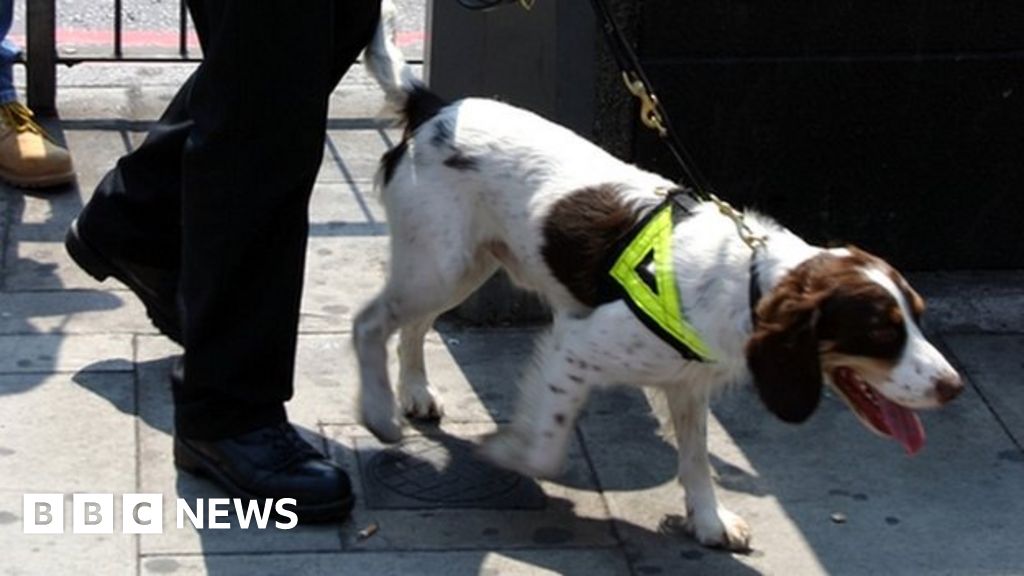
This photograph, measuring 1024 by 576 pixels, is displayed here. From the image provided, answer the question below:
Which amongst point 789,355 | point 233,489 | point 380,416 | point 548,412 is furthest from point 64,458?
point 789,355

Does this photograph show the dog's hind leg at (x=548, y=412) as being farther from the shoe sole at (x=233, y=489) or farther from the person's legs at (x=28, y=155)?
the person's legs at (x=28, y=155)

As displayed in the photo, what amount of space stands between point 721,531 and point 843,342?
0.68m

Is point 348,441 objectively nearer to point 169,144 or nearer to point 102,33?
point 169,144

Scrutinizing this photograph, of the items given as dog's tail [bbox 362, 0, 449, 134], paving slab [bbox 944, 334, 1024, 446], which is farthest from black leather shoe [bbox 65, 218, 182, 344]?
paving slab [bbox 944, 334, 1024, 446]

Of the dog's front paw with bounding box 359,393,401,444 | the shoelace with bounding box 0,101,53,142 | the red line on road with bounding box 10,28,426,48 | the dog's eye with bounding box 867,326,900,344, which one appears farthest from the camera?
the red line on road with bounding box 10,28,426,48

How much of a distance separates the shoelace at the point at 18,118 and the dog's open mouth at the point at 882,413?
3177mm

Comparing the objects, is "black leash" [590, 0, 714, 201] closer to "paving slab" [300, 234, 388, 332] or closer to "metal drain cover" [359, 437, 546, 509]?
"metal drain cover" [359, 437, 546, 509]

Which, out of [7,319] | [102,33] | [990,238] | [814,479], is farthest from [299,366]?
[102,33]

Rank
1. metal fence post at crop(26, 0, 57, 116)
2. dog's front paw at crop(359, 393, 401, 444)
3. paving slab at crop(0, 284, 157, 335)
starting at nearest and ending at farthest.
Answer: dog's front paw at crop(359, 393, 401, 444)
paving slab at crop(0, 284, 157, 335)
metal fence post at crop(26, 0, 57, 116)

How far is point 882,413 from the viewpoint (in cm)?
434

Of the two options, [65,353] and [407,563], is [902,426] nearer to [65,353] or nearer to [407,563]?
[407,563]

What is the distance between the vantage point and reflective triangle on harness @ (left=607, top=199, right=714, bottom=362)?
4457 mm

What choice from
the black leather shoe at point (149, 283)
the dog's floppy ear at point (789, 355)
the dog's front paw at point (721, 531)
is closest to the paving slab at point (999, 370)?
the dog's front paw at point (721, 531)

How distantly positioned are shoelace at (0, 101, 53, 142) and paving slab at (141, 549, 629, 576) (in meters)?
2.47
